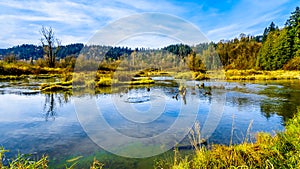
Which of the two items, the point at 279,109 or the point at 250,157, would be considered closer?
the point at 250,157

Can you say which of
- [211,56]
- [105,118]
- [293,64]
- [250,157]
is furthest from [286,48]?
[250,157]

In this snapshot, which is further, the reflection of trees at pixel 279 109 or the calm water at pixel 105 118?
the reflection of trees at pixel 279 109

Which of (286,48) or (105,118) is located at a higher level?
(286,48)

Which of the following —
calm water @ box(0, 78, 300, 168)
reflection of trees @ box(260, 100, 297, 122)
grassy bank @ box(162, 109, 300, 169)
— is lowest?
calm water @ box(0, 78, 300, 168)

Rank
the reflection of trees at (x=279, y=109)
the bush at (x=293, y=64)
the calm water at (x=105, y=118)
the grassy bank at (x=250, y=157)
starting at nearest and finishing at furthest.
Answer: the grassy bank at (x=250, y=157) → the calm water at (x=105, y=118) → the reflection of trees at (x=279, y=109) → the bush at (x=293, y=64)

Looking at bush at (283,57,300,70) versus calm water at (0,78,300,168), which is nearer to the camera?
calm water at (0,78,300,168)

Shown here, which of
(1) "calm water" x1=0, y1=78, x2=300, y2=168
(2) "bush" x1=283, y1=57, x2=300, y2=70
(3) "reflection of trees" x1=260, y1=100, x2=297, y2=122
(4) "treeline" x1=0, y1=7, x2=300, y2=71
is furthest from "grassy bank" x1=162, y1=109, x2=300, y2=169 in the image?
(2) "bush" x1=283, y1=57, x2=300, y2=70

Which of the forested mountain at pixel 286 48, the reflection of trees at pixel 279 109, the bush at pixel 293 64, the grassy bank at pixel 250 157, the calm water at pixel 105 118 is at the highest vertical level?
the forested mountain at pixel 286 48

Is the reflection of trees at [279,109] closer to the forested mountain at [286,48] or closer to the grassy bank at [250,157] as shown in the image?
the grassy bank at [250,157]

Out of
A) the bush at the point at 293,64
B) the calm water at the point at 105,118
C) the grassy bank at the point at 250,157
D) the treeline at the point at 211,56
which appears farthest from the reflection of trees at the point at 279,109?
the bush at the point at 293,64

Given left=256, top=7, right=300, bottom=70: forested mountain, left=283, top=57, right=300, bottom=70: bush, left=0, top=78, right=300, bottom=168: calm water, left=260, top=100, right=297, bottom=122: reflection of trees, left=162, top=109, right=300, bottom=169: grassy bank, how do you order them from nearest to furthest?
left=162, top=109, right=300, bottom=169: grassy bank < left=0, top=78, right=300, bottom=168: calm water < left=260, top=100, right=297, bottom=122: reflection of trees < left=283, top=57, right=300, bottom=70: bush < left=256, top=7, right=300, bottom=70: forested mountain

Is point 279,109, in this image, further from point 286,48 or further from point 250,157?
point 286,48

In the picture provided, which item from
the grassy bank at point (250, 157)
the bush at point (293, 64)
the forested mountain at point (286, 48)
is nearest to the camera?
the grassy bank at point (250, 157)

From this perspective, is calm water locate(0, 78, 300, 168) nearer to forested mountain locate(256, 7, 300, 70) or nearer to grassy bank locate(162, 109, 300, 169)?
grassy bank locate(162, 109, 300, 169)
